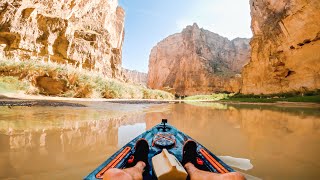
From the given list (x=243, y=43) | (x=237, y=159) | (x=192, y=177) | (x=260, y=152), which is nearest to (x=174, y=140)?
(x=237, y=159)

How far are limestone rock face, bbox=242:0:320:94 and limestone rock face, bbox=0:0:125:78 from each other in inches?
1024

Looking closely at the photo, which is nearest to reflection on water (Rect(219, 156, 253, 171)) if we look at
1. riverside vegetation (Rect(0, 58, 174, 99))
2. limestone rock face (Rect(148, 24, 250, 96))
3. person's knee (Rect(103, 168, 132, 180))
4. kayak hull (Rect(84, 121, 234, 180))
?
kayak hull (Rect(84, 121, 234, 180))

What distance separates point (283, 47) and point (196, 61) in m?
44.8

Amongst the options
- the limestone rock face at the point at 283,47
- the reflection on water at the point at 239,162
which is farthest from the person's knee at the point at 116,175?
the limestone rock face at the point at 283,47

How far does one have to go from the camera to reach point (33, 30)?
92.0 feet

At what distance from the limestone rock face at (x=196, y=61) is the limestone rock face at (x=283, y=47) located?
107 ft

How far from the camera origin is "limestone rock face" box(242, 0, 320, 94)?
24.8 metres

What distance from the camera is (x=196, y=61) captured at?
7400 cm

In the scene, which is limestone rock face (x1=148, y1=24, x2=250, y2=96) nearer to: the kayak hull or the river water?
the river water

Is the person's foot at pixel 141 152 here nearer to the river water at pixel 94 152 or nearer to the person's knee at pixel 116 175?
the river water at pixel 94 152

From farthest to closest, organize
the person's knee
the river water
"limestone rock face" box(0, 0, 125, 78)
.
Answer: "limestone rock face" box(0, 0, 125, 78)
the river water
the person's knee

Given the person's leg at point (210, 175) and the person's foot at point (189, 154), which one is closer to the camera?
the person's leg at point (210, 175)

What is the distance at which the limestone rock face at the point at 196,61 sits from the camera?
7144cm

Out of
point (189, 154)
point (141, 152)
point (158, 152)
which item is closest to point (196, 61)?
point (158, 152)
